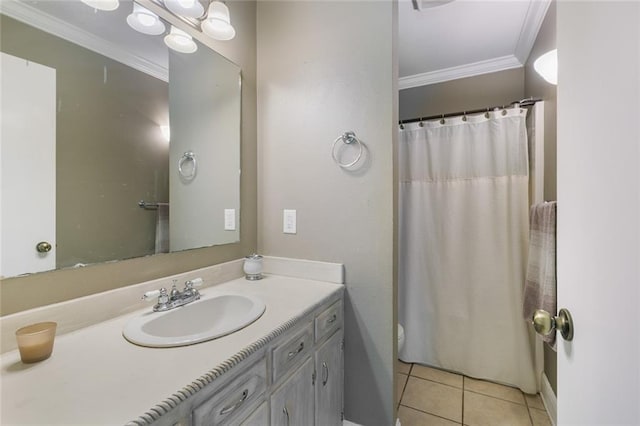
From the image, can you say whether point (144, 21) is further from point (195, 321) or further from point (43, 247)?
point (195, 321)

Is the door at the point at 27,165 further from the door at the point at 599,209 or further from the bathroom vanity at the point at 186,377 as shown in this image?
the door at the point at 599,209

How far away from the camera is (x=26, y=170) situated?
0.83 metres

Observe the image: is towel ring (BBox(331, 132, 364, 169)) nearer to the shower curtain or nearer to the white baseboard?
the shower curtain

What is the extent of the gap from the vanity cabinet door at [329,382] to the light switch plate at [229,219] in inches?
30.1

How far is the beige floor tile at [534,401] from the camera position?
179cm

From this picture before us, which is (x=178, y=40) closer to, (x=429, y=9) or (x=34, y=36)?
(x=34, y=36)

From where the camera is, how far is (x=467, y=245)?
213 cm

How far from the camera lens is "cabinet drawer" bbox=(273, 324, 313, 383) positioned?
939mm

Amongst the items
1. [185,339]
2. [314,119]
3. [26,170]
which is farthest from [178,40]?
[185,339]

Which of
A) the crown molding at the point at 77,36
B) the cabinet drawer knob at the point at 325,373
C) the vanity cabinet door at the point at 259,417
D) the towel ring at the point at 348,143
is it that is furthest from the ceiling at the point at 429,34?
the cabinet drawer knob at the point at 325,373

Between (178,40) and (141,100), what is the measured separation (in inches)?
14.0

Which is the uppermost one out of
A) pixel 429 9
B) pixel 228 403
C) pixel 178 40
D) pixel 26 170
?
pixel 429 9

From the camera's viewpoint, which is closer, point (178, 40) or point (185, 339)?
point (185, 339)

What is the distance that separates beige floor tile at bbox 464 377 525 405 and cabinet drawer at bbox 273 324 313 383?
1.55 m
